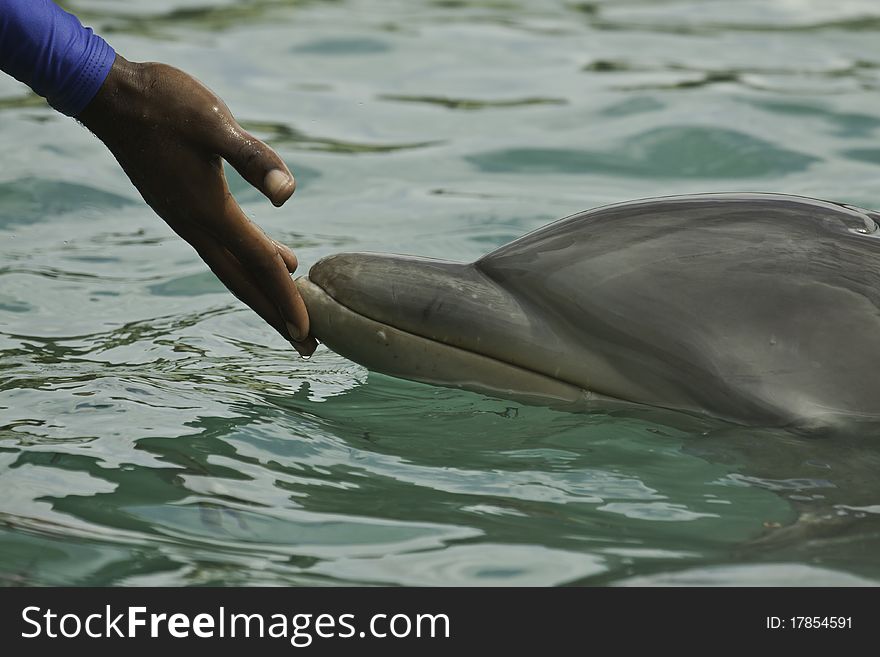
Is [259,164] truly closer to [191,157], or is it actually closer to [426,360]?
[191,157]

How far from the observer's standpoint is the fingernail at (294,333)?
4.53 meters

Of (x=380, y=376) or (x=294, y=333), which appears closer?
(x=294, y=333)

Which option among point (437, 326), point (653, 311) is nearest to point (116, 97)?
point (437, 326)

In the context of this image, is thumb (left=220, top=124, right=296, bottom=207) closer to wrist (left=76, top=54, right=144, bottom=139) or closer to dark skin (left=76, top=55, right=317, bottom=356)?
dark skin (left=76, top=55, right=317, bottom=356)

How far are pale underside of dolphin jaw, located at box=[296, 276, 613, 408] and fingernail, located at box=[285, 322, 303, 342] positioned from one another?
0.06 metres

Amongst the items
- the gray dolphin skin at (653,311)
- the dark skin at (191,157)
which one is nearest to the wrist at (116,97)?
the dark skin at (191,157)

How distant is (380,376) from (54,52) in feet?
5.14

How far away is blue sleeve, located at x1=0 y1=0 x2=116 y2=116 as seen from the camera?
4219 millimetres

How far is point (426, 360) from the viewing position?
4.52 metres

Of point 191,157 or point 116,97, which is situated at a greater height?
point 116,97

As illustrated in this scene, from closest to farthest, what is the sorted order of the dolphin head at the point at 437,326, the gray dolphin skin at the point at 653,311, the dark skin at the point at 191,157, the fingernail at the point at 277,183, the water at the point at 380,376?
the water at the point at 380,376
the fingernail at the point at 277,183
the dark skin at the point at 191,157
the gray dolphin skin at the point at 653,311
the dolphin head at the point at 437,326

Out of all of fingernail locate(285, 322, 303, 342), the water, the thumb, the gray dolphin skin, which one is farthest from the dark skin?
the water

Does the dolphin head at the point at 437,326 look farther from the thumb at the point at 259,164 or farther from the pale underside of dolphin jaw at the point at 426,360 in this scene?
the thumb at the point at 259,164

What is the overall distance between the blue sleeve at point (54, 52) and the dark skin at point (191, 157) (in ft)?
0.14
